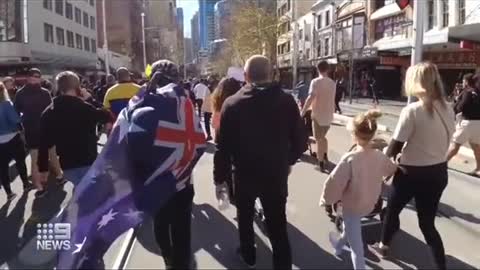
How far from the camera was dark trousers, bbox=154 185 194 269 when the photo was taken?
13.5 feet

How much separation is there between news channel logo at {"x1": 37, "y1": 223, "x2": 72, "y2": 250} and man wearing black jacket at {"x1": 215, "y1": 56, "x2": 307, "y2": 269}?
1.37m

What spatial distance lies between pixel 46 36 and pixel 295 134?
51392 mm

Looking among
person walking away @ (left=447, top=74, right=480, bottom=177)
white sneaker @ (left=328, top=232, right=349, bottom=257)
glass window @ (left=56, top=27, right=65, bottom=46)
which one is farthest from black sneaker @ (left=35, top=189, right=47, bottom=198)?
glass window @ (left=56, top=27, right=65, bottom=46)

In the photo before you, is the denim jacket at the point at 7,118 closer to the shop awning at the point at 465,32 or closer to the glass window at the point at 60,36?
the shop awning at the point at 465,32

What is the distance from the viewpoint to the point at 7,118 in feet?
25.9

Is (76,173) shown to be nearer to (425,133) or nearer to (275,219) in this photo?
(275,219)

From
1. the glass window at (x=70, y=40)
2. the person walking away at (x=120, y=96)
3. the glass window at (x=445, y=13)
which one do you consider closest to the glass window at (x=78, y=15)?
the glass window at (x=70, y=40)

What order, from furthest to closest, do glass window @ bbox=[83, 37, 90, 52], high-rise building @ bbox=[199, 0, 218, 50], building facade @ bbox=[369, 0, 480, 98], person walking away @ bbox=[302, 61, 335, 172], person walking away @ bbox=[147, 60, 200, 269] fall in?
1. high-rise building @ bbox=[199, 0, 218, 50]
2. glass window @ bbox=[83, 37, 90, 52]
3. building facade @ bbox=[369, 0, 480, 98]
4. person walking away @ bbox=[302, 61, 335, 172]
5. person walking away @ bbox=[147, 60, 200, 269]

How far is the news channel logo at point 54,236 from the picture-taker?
4281 millimetres

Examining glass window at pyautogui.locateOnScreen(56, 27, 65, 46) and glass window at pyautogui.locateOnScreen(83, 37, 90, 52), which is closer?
glass window at pyautogui.locateOnScreen(56, 27, 65, 46)

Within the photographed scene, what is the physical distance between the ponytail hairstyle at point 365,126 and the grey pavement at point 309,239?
1228mm

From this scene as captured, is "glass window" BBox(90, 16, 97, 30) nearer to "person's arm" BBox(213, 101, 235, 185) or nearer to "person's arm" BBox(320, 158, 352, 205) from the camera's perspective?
"person's arm" BBox(213, 101, 235, 185)

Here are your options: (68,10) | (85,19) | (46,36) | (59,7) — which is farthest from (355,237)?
(85,19)

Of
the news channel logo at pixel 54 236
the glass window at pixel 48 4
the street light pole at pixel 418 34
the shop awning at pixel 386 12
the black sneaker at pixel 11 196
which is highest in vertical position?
the glass window at pixel 48 4
